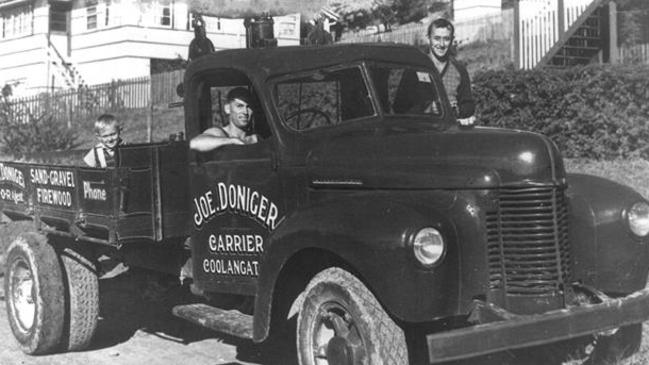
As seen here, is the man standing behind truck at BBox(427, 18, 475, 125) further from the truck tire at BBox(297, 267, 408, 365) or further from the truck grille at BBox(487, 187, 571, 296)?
the truck tire at BBox(297, 267, 408, 365)

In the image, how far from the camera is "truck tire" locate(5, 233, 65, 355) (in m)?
5.98

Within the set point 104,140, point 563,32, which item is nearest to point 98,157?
point 104,140

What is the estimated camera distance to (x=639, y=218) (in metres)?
4.72

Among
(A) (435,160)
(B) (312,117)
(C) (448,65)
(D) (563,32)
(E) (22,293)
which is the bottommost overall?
Result: (E) (22,293)

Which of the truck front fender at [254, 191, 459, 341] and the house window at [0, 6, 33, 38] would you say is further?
the house window at [0, 6, 33, 38]

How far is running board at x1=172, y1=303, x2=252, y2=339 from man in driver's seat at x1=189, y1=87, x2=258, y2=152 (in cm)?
99

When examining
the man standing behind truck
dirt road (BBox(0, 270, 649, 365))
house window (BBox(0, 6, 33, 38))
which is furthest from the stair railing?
house window (BBox(0, 6, 33, 38))

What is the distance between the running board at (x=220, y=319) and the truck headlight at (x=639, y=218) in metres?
2.17

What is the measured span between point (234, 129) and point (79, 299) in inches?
70.3

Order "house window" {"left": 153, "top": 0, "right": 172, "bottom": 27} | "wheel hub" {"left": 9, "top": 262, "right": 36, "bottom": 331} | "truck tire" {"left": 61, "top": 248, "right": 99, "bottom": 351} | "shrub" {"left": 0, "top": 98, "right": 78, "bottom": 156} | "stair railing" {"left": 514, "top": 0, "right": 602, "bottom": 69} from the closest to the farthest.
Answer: "truck tire" {"left": 61, "top": 248, "right": 99, "bottom": 351}
"wheel hub" {"left": 9, "top": 262, "right": 36, "bottom": 331}
"stair railing" {"left": 514, "top": 0, "right": 602, "bottom": 69}
"shrub" {"left": 0, "top": 98, "right": 78, "bottom": 156}
"house window" {"left": 153, "top": 0, "right": 172, "bottom": 27}

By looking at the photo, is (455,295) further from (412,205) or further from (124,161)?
(124,161)

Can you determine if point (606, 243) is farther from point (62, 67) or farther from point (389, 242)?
point (62, 67)

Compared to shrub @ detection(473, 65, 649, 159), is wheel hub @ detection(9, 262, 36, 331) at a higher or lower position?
lower

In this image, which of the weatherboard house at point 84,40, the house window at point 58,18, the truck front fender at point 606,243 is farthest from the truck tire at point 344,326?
the house window at point 58,18
